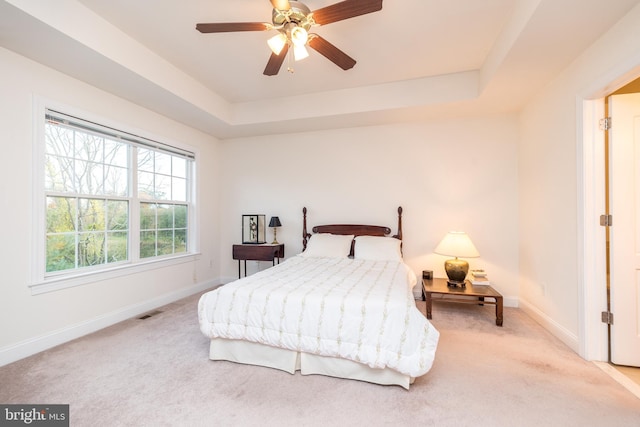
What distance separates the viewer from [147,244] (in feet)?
11.7

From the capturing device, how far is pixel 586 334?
2240mm

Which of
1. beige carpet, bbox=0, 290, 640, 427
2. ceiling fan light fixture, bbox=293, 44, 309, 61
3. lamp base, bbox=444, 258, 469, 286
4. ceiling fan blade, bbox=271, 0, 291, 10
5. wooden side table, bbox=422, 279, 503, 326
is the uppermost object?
ceiling fan blade, bbox=271, 0, 291, 10

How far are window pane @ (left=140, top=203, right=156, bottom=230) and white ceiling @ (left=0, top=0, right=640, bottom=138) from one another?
3.97 ft

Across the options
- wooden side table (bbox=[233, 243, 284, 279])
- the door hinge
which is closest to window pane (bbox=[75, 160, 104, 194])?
wooden side table (bbox=[233, 243, 284, 279])

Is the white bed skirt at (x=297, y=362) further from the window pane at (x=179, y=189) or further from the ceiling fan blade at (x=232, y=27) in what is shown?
the window pane at (x=179, y=189)

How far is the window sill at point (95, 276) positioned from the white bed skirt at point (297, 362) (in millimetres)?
1601

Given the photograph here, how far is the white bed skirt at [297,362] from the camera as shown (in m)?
1.89

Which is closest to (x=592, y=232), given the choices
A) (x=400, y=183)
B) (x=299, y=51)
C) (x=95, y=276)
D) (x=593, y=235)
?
(x=593, y=235)

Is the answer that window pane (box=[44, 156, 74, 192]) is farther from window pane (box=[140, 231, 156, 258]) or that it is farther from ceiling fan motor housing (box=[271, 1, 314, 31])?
ceiling fan motor housing (box=[271, 1, 314, 31])

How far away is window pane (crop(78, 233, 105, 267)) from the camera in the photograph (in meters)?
2.86

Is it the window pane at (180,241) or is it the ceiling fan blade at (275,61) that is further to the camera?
the window pane at (180,241)

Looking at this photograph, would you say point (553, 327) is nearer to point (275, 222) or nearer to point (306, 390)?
point (306, 390)

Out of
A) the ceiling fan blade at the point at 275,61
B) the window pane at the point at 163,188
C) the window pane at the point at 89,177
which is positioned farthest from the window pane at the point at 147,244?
the ceiling fan blade at the point at 275,61

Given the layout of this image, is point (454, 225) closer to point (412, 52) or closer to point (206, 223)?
point (412, 52)
